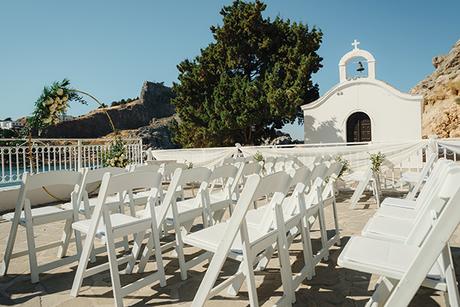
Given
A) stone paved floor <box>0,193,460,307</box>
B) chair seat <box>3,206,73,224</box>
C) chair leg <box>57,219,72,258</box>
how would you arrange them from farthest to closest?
chair leg <box>57,219,72,258</box> → chair seat <box>3,206,73,224</box> → stone paved floor <box>0,193,460,307</box>

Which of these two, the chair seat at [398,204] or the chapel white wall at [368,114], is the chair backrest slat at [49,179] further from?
the chapel white wall at [368,114]

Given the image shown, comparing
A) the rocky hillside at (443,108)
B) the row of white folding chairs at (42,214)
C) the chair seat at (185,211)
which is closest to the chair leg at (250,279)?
the chair seat at (185,211)

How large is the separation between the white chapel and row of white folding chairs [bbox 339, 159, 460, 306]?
53.5 ft

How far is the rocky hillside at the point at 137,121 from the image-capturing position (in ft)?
203

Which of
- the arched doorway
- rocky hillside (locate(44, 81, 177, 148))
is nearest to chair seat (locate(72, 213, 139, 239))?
the arched doorway

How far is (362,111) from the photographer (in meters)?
18.3

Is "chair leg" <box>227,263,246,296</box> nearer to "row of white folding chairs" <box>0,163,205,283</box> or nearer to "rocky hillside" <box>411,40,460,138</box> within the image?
"row of white folding chairs" <box>0,163,205,283</box>

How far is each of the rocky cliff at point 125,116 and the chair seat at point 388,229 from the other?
63356 mm

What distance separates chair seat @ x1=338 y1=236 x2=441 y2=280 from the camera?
186 centimetres

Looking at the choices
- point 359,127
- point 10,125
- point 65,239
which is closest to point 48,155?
point 65,239

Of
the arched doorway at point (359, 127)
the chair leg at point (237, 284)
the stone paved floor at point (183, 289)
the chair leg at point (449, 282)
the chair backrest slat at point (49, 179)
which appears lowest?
the stone paved floor at point (183, 289)

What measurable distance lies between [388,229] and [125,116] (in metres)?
73.8

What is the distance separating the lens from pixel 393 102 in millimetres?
17547

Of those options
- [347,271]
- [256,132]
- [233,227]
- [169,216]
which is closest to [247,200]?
[233,227]
